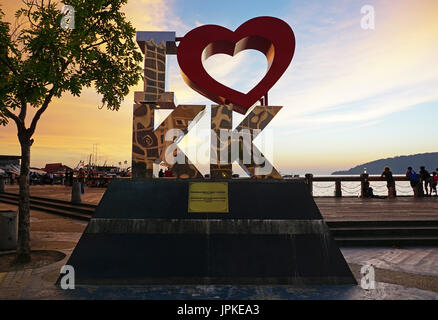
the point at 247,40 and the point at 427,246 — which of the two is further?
the point at 427,246

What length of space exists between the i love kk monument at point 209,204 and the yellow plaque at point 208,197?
0.02 m

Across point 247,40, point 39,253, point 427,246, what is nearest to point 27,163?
point 39,253

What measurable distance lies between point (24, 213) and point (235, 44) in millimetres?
6763

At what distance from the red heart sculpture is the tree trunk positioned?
4404 mm

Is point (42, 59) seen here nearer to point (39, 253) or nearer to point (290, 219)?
point (39, 253)

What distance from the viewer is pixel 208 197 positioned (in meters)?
6.42

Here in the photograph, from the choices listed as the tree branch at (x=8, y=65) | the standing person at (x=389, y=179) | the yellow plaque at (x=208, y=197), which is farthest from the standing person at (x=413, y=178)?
the tree branch at (x=8, y=65)

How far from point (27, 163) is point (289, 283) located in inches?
265

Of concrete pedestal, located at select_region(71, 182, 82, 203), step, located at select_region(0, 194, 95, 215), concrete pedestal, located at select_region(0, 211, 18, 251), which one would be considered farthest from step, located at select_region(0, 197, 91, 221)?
concrete pedestal, located at select_region(0, 211, 18, 251)

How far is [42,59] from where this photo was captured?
6.45 metres

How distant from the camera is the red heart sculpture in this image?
7.30 metres
